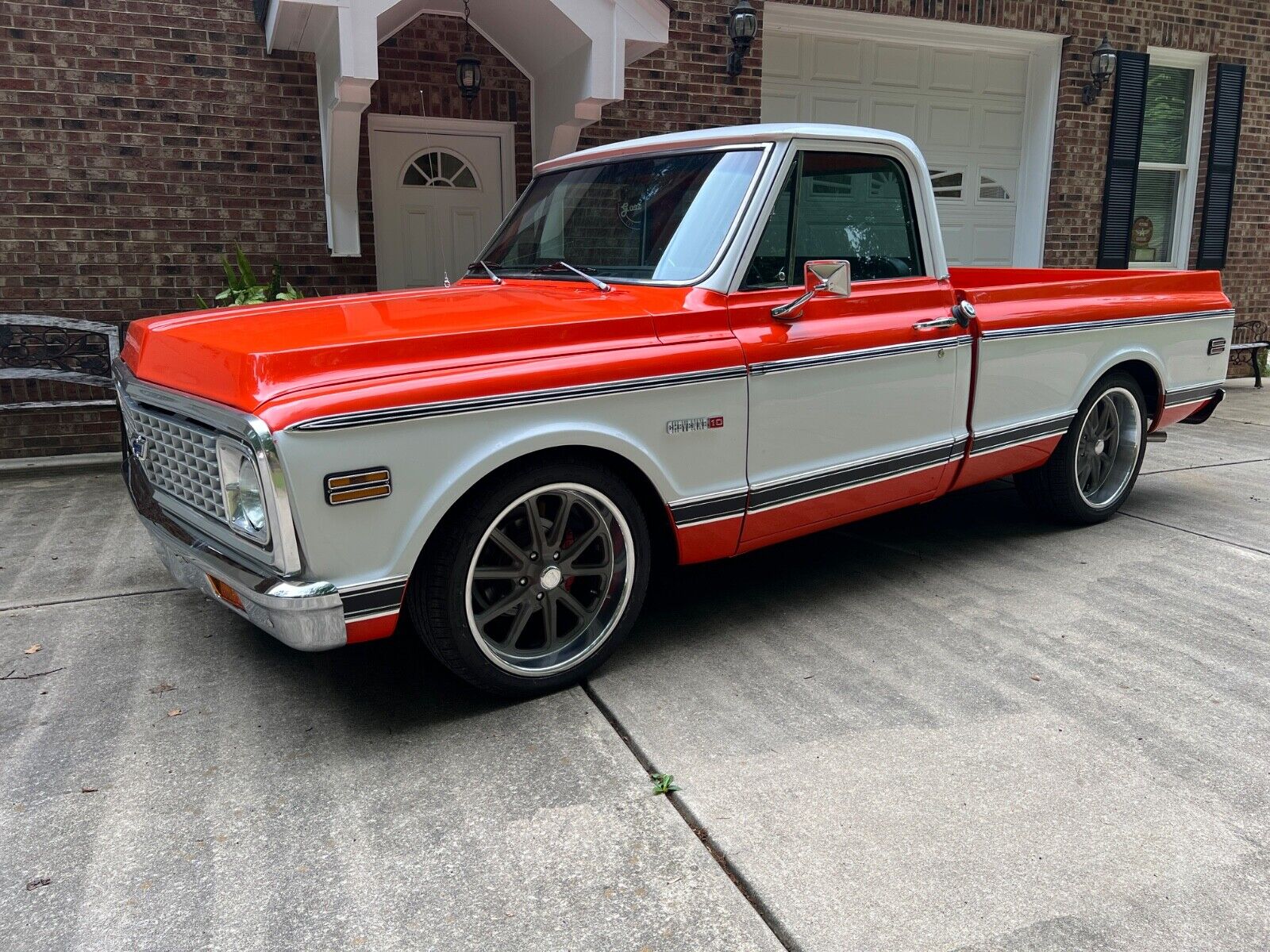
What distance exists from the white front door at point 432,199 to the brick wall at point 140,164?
293 mm

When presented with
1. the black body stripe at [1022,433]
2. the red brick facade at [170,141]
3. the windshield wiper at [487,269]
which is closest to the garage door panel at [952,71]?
the red brick facade at [170,141]

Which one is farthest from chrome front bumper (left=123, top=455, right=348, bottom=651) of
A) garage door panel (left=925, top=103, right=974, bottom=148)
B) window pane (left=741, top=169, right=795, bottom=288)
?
garage door panel (left=925, top=103, right=974, bottom=148)

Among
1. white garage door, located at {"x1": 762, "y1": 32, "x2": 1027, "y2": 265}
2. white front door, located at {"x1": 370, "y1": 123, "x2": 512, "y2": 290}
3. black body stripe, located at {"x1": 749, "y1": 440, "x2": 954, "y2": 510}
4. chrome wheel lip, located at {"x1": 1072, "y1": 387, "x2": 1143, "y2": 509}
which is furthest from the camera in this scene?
white garage door, located at {"x1": 762, "y1": 32, "x2": 1027, "y2": 265}

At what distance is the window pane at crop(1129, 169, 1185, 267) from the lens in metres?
10.7

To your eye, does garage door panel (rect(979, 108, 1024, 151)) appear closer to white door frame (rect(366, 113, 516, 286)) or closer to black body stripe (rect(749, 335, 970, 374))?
white door frame (rect(366, 113, 516, 286))

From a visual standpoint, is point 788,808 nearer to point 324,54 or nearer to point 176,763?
point 176,763

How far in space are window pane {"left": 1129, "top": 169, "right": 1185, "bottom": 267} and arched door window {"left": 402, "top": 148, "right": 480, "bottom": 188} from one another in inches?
288

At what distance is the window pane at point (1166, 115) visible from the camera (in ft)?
34.1

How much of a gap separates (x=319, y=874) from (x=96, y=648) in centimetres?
185

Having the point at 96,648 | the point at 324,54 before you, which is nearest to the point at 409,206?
the point at 324,54

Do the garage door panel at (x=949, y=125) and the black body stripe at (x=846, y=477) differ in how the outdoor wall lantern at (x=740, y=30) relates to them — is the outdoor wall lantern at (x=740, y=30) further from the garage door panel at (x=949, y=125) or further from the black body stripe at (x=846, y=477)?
the black body stripe at (x=846, y=477)

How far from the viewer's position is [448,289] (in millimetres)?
3941

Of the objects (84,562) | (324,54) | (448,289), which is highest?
(324,54)

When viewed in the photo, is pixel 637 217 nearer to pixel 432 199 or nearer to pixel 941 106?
pixel 432 199
